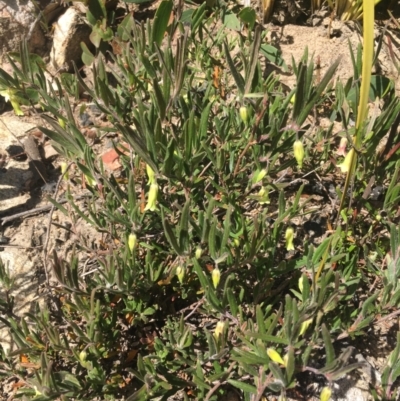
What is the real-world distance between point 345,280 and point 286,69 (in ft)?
4.69

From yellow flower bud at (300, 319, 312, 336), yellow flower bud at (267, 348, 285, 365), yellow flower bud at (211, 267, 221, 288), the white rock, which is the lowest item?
yellow flower bud at (267, 348, 285, 365)

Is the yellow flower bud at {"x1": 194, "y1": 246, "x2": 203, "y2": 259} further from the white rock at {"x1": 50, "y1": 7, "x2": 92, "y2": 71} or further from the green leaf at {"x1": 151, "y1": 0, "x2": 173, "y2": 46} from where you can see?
the white rock at {"x1": 50, "y1": 7, "x2": 92, "y2": 71}

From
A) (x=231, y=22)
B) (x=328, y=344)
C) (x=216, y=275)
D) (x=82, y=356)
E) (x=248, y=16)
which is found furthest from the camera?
(x=231, y=22)

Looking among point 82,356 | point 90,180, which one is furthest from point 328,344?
point 90,180

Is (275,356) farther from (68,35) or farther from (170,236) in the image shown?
(68,35)

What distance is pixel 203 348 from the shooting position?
2.08m

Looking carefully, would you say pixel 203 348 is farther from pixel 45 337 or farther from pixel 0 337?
pixel 0 337

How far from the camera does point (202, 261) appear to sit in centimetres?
196

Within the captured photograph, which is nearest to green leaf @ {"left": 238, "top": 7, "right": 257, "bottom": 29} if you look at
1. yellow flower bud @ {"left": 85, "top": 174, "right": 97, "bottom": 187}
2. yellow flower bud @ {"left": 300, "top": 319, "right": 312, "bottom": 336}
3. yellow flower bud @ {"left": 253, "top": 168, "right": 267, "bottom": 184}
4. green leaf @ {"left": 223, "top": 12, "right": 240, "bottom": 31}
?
green leaf @ {"left": 223, "top": 12, "right": 240, "bottom": 31}

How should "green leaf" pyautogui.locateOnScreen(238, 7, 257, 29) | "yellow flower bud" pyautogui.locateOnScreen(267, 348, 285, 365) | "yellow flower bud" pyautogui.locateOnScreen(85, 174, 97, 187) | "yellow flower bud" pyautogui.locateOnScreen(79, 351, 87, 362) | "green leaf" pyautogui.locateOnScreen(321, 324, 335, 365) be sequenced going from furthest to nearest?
"green leaf" pyautogui.locateOnScreen(238, 7, 257, 29) → "yellow flower bud" pyautogui.locateOnScreen(85, 174, 97, 187) → "yellow flower bud" pyautogui.locateOnScreen(79, 351, 87, 362) → "yellow flower bud" pyautogui.locateOnScreen(267, 348, 285, 365) → "green leaf" pyautogui.locateOnScreen(321, 324, 335, 365)

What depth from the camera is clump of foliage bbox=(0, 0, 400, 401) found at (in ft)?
5.70

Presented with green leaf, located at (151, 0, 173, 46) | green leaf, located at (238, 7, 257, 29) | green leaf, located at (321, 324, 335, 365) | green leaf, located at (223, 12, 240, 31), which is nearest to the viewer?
green leaf, located at (321, 324, 335, 365)

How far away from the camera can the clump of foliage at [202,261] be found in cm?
174

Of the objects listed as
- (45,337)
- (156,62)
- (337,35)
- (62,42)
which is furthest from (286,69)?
(45,337)
